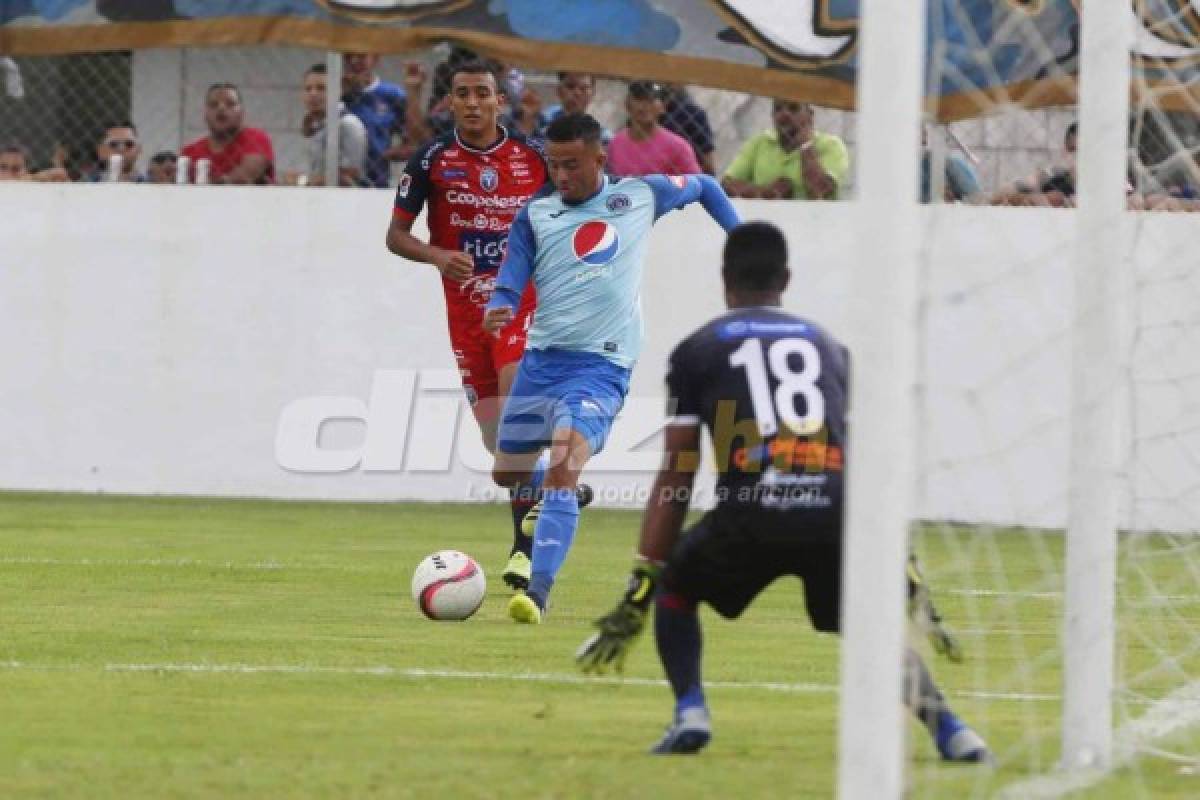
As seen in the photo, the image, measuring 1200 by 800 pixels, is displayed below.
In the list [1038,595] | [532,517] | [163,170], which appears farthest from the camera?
[163,170]

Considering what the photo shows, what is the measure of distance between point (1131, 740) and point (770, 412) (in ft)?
5.19

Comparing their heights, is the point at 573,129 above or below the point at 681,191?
above

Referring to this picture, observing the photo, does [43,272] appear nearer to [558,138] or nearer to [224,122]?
[224,122]

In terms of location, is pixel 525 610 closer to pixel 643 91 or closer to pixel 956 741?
pixel 956 741

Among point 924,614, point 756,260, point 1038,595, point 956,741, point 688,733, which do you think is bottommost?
point 1038,595

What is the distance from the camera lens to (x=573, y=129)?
1062 cm

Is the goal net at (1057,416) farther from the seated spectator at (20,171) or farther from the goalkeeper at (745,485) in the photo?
the seated spectator at (20,171)

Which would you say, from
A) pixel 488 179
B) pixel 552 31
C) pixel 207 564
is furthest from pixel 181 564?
pixel 552 31

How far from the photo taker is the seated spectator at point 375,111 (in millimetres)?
17453

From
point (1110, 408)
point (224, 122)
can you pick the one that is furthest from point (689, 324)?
point (1110, 408)

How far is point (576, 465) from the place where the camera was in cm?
1070

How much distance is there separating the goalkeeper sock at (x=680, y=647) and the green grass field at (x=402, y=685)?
198 mm

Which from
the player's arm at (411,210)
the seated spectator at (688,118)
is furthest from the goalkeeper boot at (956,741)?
the seated spectator at (688,118)

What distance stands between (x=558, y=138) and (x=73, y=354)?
7759 mm
